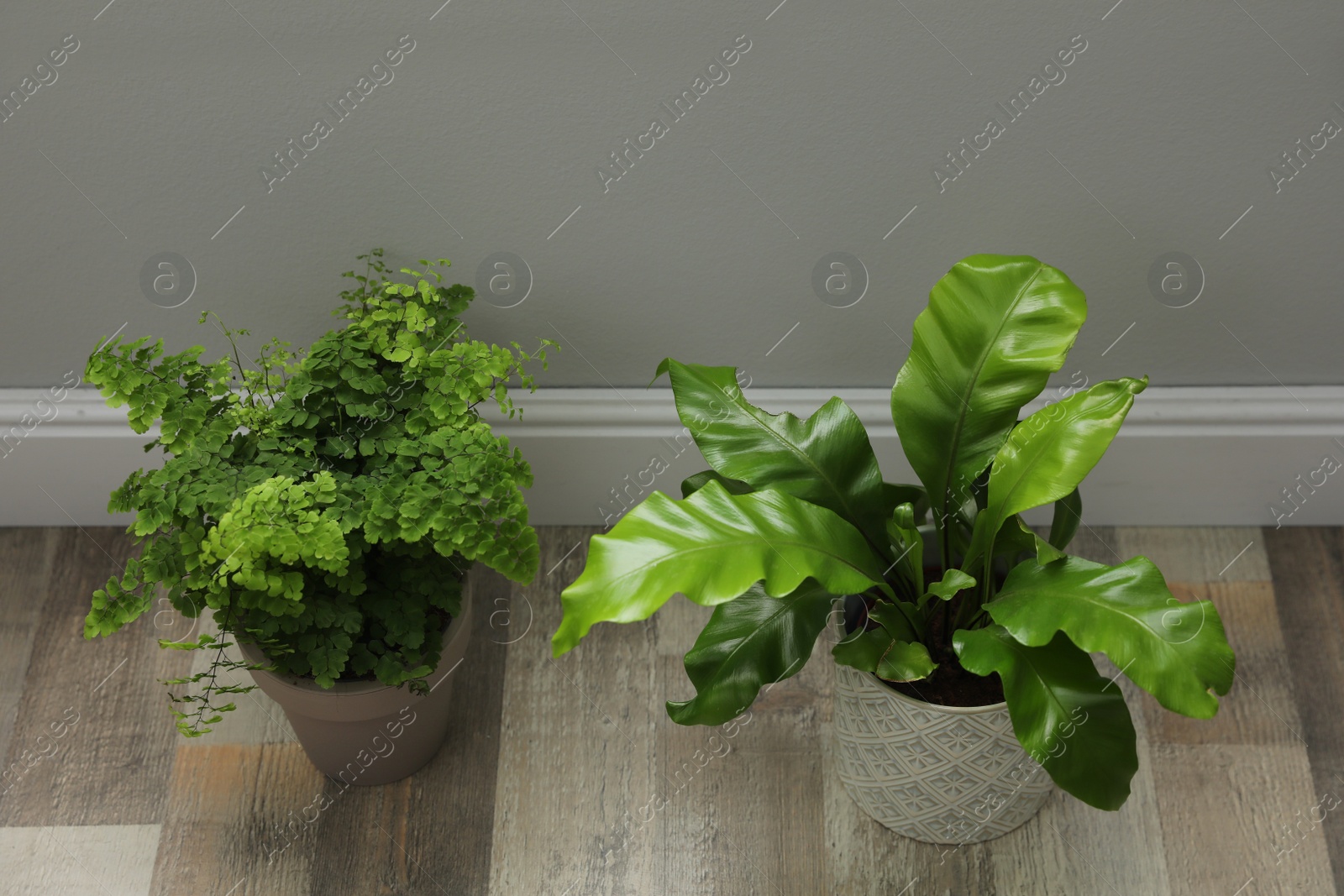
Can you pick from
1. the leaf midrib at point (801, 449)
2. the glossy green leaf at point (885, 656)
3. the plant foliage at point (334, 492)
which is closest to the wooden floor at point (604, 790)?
the plant foliage at point (334, 492)

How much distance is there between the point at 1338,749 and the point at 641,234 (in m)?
1.28

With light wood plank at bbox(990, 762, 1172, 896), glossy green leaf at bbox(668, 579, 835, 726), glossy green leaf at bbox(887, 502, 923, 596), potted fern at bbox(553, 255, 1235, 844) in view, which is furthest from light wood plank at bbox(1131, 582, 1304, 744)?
glossy green leaf at bbox(668, 579, 835, 726)

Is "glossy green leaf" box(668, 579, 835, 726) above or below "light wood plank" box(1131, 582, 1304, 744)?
above

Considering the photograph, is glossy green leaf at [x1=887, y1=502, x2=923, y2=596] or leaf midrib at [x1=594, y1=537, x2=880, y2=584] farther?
glossy green leaf at [x1=887, y1=502, x2=923, y2=596]

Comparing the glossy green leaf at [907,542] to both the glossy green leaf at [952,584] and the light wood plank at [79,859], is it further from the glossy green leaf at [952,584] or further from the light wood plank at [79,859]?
the light wood plank at [79,859]

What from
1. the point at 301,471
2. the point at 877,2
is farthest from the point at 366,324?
the point at 877,2

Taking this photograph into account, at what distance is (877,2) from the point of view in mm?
1345

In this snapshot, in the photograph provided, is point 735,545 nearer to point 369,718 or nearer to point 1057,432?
point 1057,432

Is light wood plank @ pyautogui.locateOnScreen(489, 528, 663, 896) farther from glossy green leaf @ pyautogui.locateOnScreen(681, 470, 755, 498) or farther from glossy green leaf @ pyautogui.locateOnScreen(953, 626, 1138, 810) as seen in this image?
glossy green leaf @ pyautogui.locateOnScreen(953, 626, 1138, 810)

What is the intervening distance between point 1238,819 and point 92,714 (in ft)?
5.66

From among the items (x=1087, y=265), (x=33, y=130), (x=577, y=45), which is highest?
(x=577, y=45)

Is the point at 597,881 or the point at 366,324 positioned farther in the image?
the point at 597,881

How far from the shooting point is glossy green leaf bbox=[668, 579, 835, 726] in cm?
132

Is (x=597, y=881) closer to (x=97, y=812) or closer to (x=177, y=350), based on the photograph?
(x=97, y=812)
